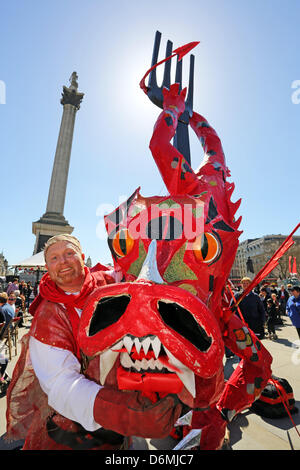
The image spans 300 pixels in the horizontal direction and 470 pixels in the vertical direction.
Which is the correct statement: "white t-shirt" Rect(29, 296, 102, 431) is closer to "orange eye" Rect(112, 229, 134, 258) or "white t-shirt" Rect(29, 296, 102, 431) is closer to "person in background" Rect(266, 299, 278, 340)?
"orange eye" Rect(112, 229, 134, 258)

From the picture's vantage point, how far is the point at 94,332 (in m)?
1.03

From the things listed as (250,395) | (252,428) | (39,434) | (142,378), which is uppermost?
(142,378)

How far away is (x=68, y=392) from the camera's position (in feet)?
3.66

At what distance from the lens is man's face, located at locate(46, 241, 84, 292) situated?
152 centimetres

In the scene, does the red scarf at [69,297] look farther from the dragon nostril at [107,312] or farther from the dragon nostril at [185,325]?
the dragon nostril at [185,325]

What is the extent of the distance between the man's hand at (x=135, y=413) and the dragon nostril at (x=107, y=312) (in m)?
0.31

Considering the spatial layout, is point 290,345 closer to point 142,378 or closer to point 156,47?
point 142,378

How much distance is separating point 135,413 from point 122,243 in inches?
40.3

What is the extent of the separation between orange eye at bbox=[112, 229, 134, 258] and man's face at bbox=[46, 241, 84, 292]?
28 cm

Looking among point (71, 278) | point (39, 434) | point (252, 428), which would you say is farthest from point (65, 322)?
point (252, 428)

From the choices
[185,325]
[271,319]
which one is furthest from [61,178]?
[185,325]

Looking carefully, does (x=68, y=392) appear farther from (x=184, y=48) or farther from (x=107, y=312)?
(x=184, y=48)
